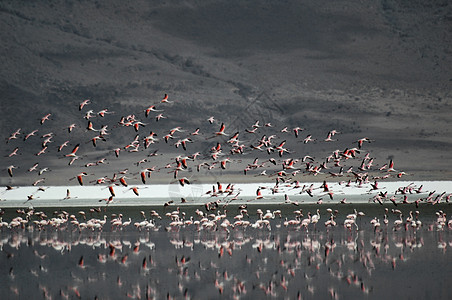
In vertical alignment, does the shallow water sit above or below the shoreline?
below

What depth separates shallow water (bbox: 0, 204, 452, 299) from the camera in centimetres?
2761

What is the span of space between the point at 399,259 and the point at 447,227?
1438 centimetres

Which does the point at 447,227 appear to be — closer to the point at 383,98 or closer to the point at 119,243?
the point at 119,243

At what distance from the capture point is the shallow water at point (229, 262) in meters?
27.6

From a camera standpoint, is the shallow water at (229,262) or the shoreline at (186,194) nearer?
the shallow water at (229,262)

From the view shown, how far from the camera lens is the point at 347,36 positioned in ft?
502

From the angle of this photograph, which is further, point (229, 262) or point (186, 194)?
point (186, 194)

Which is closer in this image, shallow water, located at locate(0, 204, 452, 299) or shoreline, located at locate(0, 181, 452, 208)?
shallow water, located at locate(0, 204, 452, 299)

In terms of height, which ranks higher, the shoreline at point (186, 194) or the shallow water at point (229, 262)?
the shoreline at point (186, 194)

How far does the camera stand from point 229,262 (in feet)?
109

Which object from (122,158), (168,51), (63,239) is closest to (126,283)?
(63,239)

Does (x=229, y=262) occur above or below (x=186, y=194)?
below

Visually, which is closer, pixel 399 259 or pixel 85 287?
pixel 85 287

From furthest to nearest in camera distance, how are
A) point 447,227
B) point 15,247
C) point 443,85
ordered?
point 443,85, point 447,227, point 15,247
